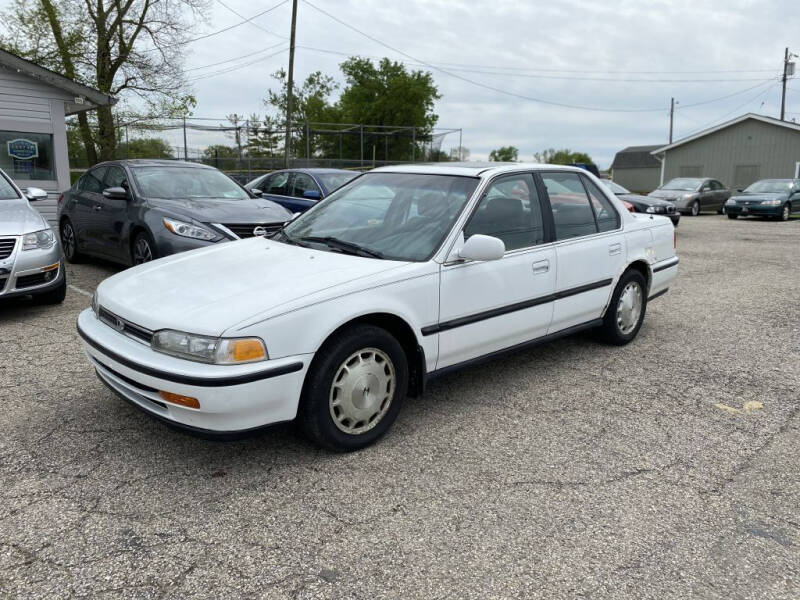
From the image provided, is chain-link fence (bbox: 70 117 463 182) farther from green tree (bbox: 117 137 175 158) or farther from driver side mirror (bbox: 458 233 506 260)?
driver side mirror (bbox: 458 233 506 260)

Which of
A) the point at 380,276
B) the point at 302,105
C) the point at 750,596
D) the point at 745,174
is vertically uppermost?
the point at 302,105

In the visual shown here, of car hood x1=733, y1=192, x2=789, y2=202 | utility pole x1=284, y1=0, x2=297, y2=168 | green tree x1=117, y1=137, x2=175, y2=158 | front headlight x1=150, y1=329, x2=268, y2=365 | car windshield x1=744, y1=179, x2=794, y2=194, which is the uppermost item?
utility pole x1=284, y1=0, x2=297, y2=168

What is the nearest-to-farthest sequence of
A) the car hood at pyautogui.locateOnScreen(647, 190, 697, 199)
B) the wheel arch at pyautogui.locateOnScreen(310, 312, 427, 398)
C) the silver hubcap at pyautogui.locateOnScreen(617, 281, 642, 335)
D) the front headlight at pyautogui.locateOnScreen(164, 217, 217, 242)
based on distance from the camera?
the wheel arch at pyautogui.locateOnScreen(310, 312, 427, 398)
the silver hubcap at pyautogui.locateOnScreen(617, 281, 642, 335)
the front headlight at pyautogui.locateOnScreen(164, 217, 217, 242)
the car hood at pyautogui.locateOnScreen(647, 190, 697, 199)

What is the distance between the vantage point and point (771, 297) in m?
7.55

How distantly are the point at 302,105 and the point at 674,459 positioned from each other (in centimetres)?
5881

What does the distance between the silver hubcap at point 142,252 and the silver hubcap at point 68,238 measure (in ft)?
7.13

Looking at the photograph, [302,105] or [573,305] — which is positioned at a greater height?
[302,105]

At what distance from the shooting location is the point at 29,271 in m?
5.79

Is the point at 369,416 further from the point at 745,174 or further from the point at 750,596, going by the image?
the point at 745,174

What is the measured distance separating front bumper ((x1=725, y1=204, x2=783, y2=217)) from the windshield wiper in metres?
20.7

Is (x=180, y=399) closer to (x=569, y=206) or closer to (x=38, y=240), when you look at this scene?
(x=569, y=206)

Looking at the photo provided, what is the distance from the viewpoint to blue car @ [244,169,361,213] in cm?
1022

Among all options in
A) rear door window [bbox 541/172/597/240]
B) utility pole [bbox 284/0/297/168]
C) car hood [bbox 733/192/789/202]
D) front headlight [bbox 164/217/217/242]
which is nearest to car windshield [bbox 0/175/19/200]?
front headlight [bbox 164/217/217/242]

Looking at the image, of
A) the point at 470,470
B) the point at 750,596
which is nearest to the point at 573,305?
the point at 470,470
